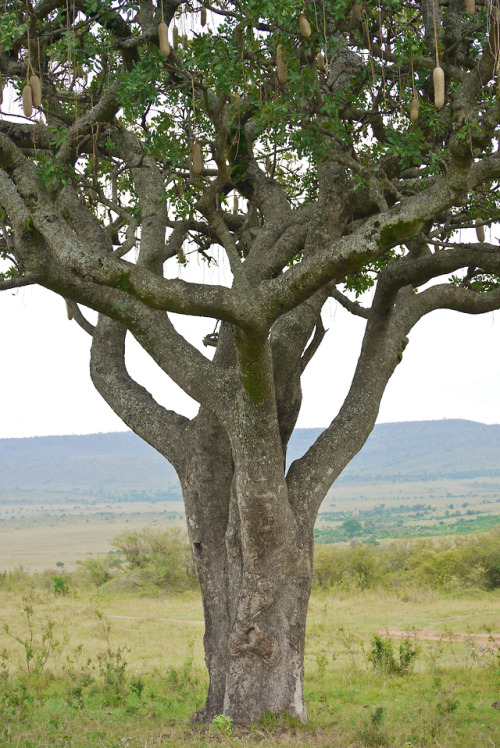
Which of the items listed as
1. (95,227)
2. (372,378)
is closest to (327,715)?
(372,378)

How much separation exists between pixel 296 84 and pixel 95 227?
10.6 feet

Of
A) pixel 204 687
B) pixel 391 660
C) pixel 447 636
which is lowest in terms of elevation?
pixel 447 636

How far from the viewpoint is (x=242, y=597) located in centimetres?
721

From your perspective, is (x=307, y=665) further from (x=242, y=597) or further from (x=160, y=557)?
(x=160, y=557)

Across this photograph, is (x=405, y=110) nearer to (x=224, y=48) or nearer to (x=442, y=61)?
(x=442, y=61)

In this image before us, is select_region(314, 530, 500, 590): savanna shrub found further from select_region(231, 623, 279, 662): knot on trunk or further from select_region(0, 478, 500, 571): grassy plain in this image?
select_region(0, 478, 500, 571): grassy plain

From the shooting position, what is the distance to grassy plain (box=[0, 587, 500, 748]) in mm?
6711

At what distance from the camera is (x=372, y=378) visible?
845cm

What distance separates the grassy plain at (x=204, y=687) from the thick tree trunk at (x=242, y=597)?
0.35 metres

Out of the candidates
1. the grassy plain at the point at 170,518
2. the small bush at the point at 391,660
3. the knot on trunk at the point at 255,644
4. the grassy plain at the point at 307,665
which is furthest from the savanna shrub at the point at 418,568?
the grassy plain at the point at 170,518

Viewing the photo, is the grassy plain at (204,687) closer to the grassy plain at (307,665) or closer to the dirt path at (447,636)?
the grassy plain at (307,665)

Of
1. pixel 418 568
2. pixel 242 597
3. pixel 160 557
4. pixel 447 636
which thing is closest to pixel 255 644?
pixel 242 597

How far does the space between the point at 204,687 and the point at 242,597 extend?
4.03 m

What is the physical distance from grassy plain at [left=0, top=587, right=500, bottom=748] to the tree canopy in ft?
2.39
